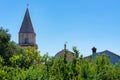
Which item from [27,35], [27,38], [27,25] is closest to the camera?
[27,25]

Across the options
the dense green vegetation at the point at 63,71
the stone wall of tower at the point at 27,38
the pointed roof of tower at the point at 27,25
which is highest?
the pointed roof of tower at the point at 27,25

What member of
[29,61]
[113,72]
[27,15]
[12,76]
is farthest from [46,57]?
[27,15]

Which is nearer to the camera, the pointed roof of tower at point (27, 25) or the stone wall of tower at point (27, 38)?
the pointed roof of tower at point (27, 25)

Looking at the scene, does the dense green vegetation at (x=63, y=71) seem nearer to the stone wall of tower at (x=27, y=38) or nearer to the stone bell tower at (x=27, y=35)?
the stone bell tower at (x=27, y=35)

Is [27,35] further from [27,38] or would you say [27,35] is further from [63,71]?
[63,71]

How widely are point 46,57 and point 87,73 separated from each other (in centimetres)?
181

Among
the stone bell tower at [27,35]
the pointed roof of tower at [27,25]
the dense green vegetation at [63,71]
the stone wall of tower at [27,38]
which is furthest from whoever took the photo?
the stone wall of tower at [27,38]

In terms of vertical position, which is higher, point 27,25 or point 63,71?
point 27,25

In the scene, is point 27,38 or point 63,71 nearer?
point 63,71

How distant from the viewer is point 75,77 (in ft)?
56.7

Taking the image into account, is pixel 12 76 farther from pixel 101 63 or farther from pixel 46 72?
pixel 101 63

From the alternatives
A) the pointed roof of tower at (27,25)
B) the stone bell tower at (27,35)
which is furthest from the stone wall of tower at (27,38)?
the pointed roof of tower at (27,25)

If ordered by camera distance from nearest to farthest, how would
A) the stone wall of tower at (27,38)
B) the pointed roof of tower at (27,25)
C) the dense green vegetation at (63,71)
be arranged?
the dense green vegetation at (63,71) → the pointed roof of tower at (27,25) → the stone wall of tower at (27,38)

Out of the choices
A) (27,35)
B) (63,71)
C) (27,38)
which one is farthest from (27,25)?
(63,71)
